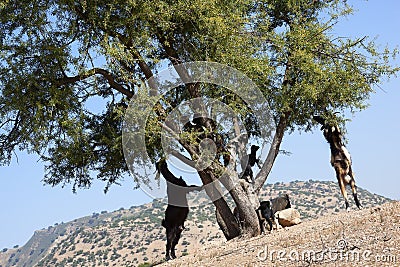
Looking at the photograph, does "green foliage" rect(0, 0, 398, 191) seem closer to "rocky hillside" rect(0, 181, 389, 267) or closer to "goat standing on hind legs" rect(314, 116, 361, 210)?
"goat standing on hind legs" rect(314, 116, 361, 210)

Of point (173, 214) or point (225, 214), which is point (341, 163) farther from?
point (173, 214)

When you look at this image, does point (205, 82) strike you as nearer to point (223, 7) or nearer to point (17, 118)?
point (223, 7)

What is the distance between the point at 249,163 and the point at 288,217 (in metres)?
2.04

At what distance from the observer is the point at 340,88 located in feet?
55.7

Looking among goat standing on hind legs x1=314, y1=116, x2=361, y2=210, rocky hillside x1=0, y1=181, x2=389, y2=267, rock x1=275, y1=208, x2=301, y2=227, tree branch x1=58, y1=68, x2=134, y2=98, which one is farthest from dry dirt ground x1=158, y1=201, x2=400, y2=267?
rocky hillside x1=0, y1=181, x2=389, y2=267

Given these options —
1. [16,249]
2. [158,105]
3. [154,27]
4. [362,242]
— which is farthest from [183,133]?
[16,249]

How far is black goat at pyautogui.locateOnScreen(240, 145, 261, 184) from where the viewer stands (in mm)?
17031

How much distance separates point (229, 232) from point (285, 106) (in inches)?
165

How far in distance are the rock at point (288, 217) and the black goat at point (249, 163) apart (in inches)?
54.6

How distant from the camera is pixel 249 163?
56.7 feet

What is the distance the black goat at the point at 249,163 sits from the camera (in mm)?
17031

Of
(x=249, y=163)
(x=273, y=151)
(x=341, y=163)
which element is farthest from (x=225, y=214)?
(x=341, y=163)

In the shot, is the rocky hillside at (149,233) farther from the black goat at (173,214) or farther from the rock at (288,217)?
the black goat at (173,214)

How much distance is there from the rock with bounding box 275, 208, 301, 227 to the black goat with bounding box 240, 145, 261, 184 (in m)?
1.39
